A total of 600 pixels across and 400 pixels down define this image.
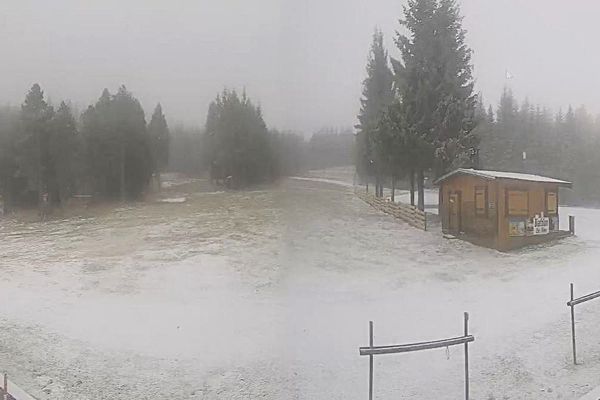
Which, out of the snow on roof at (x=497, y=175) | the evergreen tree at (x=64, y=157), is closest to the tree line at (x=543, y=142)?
the snow on roof at (x=497, y=175)

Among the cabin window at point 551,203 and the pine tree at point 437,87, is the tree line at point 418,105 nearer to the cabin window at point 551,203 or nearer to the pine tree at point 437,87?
the pine tree at point 437,87

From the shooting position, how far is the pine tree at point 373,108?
126 centimetres

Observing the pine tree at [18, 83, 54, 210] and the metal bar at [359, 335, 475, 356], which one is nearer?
the metal bar at [359, 335, 475, 356]

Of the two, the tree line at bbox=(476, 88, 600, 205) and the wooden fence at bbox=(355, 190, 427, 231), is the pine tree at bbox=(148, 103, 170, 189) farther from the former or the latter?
the tree line at bbox=(476, 88, 600, 205)

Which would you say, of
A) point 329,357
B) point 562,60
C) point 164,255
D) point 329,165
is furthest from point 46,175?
point 562,60

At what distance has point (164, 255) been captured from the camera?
1256 millimetres

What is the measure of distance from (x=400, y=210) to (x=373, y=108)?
0.72 feet

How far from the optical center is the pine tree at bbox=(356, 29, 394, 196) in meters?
1.26

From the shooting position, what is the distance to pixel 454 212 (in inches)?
50.0

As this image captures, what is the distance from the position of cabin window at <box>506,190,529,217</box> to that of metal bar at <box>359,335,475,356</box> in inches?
11.2

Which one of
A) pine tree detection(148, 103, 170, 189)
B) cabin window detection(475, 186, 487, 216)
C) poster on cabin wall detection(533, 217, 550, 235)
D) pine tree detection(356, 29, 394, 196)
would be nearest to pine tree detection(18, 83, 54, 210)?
pine tree detection(148, 103, 170, 189)

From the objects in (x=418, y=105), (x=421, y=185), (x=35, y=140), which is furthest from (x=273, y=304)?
(x=35, y=140)

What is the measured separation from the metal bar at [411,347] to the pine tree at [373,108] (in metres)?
0.31

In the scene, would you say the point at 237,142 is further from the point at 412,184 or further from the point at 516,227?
the point at 516,227
